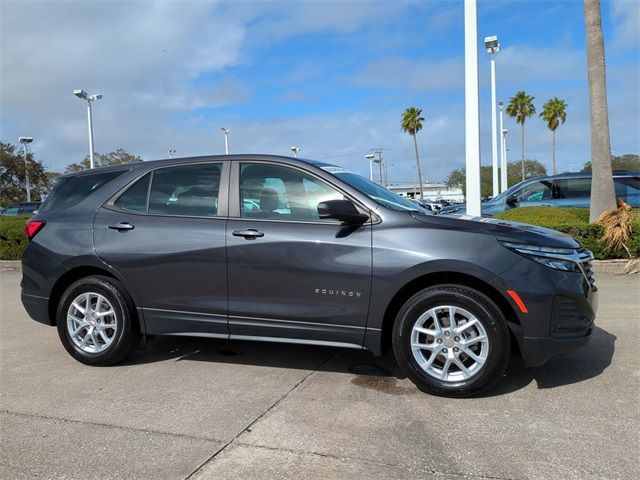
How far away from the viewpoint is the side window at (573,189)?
1217 centimetres

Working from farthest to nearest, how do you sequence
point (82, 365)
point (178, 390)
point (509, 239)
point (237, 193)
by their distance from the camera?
point (82, 365) < point (237, 193) < point (178, 390) < point (509, 239)

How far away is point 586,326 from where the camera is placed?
3.96 m

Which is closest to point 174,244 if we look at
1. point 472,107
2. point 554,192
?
point 472,107

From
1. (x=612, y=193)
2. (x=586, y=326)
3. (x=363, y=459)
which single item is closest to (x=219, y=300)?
(x=363, y=459)

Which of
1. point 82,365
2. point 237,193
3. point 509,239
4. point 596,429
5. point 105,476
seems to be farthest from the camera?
point 82,365

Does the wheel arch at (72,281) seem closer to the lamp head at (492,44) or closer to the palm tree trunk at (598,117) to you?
the palm tree trunk at (598,117)

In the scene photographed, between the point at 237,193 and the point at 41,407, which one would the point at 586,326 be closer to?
the point at 237,193

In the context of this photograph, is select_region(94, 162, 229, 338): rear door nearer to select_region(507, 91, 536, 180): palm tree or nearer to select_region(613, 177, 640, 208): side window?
select_region(613, 177, 640, 208): side window

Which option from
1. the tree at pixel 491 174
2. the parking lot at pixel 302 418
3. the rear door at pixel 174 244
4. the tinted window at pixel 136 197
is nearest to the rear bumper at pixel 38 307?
the parking lot at pixel 302 418

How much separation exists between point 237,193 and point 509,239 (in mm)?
2205

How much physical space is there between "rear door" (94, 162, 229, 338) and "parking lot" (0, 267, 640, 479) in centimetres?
54

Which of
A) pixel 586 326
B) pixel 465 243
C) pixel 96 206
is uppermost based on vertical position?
pixel 96 206

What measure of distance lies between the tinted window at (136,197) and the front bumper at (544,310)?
3.09 meters

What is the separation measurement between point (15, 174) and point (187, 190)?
49694mm
